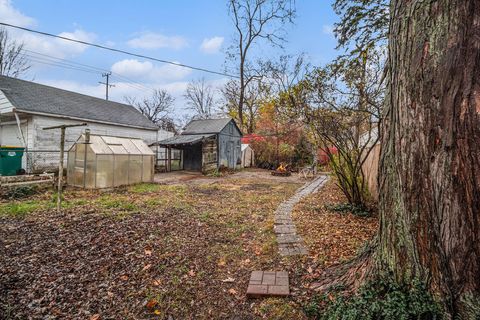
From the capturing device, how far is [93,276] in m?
3.12

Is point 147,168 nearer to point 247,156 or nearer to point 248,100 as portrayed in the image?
point 247,156

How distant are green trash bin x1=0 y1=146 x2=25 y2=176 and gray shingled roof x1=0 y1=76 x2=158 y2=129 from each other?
74.9 inches

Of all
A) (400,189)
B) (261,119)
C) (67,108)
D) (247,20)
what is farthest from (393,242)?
(247,20)

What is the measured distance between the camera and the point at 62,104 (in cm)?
1355

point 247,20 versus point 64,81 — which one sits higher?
point 247,20

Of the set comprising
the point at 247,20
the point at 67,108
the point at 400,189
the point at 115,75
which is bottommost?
the point at 400,189

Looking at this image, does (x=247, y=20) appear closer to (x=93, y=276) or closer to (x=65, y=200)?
(x=65, y=200)

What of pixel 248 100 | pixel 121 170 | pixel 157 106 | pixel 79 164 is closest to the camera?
pixel 79 164

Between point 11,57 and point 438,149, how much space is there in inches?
1166

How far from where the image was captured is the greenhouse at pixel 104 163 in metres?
9.68

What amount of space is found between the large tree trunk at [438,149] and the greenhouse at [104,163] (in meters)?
9.81

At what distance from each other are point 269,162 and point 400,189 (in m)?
18.9

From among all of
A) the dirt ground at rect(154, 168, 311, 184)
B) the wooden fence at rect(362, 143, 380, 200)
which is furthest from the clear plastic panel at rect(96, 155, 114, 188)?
the wooden fence at rect(362, 143, 380, 200)

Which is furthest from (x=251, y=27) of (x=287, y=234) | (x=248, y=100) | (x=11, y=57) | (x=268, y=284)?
(x=268, y=284)
